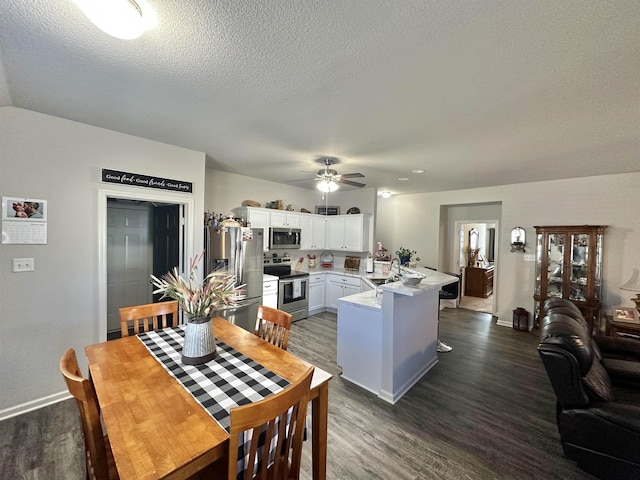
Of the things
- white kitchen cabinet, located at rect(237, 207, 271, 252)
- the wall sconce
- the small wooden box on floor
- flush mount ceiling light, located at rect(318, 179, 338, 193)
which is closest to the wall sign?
white kitchen cabinet, located at rect(237, 207, 271, 252)

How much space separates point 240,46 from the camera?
4.79ft

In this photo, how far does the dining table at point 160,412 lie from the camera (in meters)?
0.94

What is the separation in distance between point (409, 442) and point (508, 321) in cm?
407

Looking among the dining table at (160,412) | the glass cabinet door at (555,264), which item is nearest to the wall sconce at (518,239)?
the glass cabinet door at (555,264)

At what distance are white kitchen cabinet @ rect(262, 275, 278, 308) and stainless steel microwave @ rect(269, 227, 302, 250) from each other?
2.14 feet

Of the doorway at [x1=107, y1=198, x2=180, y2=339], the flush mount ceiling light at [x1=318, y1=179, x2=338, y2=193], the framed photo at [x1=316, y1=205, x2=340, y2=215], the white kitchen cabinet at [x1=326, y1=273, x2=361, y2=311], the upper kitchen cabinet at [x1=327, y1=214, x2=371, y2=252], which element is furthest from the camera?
the framed photo at [x1=316, y1=205, x2=340, y2=215]

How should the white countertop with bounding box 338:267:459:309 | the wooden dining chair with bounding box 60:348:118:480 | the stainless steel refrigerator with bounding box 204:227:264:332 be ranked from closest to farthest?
the wooden dining chair with bounding box 60:348:118:480, the white countertop with bounding box 338:267:459:309, the stainless steel refrigerator with bounding box 204:227:264:332

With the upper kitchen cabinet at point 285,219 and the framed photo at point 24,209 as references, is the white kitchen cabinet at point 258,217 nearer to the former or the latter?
the upper kitchen cabinet at point 285,219

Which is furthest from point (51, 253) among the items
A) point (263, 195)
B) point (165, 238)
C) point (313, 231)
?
point (313, 231)

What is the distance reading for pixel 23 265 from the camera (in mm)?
2289

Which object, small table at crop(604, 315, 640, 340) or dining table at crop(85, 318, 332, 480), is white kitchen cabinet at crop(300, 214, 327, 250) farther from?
small table at crop(604, 315, 640, 340)

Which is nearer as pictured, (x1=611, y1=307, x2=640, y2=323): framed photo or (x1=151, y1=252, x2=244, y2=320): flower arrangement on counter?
(x1=151, y1=252, x2=244, y2=320): flower arrangement on counter

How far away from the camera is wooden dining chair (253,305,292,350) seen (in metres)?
2.02

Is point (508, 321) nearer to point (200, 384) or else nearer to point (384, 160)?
point (384, 160)
